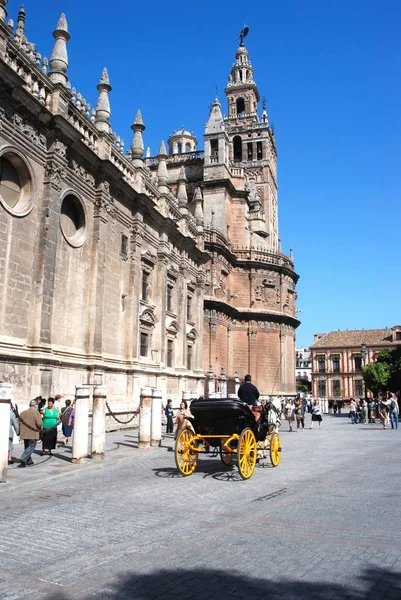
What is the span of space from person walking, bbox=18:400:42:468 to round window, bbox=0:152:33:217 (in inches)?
272

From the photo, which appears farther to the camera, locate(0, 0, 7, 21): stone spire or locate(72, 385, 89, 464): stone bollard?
locate(0, 0, 7, 21): stone spire

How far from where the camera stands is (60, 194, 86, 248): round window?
18.7 metres

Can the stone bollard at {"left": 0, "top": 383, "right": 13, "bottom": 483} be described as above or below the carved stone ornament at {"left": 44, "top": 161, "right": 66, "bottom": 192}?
below

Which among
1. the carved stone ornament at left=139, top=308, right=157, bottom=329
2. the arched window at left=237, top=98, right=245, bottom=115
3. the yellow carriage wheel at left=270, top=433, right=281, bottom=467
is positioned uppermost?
the arched window at left=237, top=98, right=245, bottom=115

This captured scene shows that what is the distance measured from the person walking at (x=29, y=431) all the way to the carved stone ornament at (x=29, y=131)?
9082 mm

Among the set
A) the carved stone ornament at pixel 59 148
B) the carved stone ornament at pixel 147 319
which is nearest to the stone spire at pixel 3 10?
the carved stone ornament at pixel 59 148

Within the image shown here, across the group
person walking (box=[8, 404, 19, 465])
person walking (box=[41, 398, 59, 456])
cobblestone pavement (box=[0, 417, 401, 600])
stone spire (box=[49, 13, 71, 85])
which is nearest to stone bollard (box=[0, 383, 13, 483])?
cobblestone pavement (box=[0, 417, 401, 600])

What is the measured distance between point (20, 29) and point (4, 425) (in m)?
13.7

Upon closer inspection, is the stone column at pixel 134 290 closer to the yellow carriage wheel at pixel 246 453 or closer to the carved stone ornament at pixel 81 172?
the carved stone ornament at pixel 81 172

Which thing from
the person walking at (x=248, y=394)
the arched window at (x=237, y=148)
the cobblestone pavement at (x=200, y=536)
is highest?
the arched window at (x=237, y=148)

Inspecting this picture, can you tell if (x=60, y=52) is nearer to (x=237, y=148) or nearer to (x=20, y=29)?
(x=20, y=29)

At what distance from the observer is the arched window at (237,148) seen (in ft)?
191

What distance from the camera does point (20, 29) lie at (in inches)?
671

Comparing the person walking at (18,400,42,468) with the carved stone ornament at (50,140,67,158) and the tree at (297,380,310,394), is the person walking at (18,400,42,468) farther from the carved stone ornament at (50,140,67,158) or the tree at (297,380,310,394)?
the tree at (297,380,310,394)
